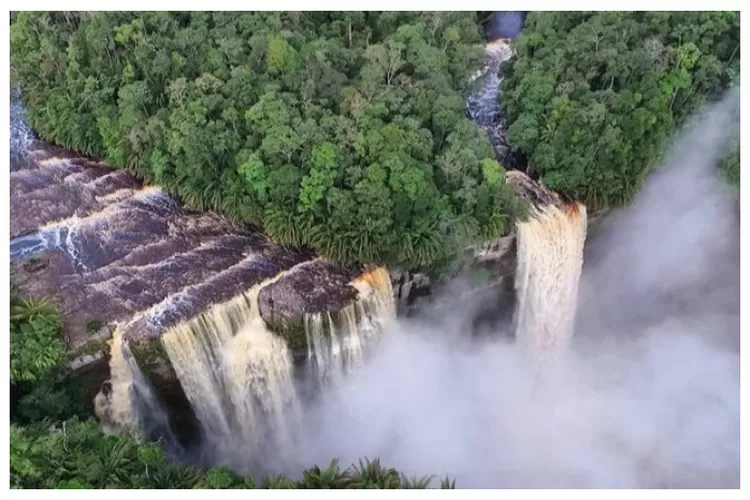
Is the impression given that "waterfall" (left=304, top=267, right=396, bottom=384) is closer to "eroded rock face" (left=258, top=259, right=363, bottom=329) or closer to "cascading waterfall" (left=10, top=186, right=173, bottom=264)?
"eroded rock face" (left=258, top=259, right=363, bottom=329)

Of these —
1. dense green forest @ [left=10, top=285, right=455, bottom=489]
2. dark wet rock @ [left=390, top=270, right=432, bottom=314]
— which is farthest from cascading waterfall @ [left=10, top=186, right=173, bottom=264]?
dark wet rock @ [left=390, top=270, right=432, bottom=314]

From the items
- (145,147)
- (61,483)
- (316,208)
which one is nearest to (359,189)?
(316,208)

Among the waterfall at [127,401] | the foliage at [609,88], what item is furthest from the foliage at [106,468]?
the foliage at [609,88]

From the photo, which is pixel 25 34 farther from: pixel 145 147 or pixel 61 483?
pixel 61 483

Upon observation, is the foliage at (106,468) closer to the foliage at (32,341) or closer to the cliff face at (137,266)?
the foliage at (32,341)

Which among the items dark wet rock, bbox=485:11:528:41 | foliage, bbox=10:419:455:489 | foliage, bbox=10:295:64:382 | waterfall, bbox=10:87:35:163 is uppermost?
dark wet rock, bbox=485:11:528:41

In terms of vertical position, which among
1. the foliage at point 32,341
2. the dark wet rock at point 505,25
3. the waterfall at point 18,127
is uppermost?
the dark wet rock at point 505,25
